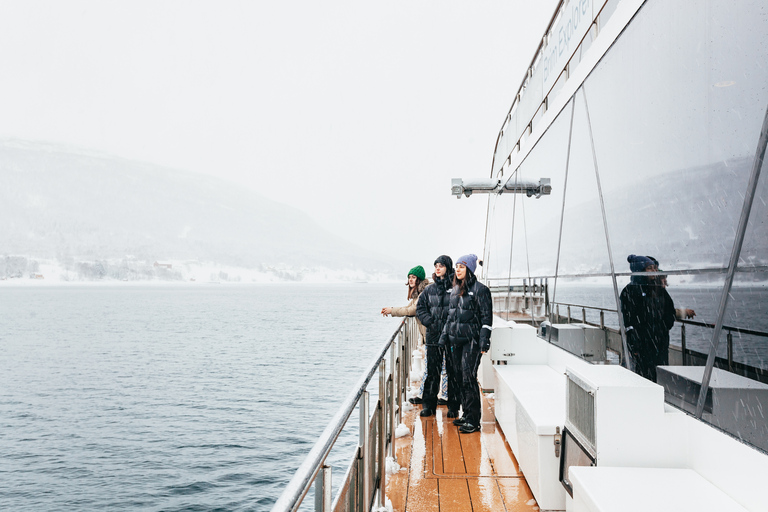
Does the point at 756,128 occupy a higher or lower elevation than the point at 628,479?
higher

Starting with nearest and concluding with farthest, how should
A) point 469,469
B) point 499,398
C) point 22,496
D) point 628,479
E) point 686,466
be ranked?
point 628,479 < point 686,466 < point 469,469 < point 499,398 < point 22,496

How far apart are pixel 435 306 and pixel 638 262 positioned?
2.03 meters

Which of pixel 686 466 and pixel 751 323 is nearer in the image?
pixel 751 323

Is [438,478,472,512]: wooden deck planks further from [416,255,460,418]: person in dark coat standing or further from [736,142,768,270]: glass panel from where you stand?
[736,142,768,270]: glass panel

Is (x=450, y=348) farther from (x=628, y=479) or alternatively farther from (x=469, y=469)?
(x=628, y=479)

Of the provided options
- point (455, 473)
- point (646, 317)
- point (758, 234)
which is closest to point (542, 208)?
point (646, 317)

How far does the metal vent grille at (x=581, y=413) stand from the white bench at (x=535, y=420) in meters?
0.27

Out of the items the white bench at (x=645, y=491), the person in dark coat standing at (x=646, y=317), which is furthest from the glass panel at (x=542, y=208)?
the white bench at (x=645, y=491)

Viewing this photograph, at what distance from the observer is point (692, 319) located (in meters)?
2.24

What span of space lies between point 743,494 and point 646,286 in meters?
1.20

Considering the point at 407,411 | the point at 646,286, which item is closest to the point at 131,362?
the point at 407,411

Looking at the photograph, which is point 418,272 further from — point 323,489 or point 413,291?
point 323,489

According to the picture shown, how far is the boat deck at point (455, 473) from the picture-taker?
3.07m

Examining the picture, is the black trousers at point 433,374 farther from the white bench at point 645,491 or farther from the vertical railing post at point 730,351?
the vertical railing post at point 730,351
